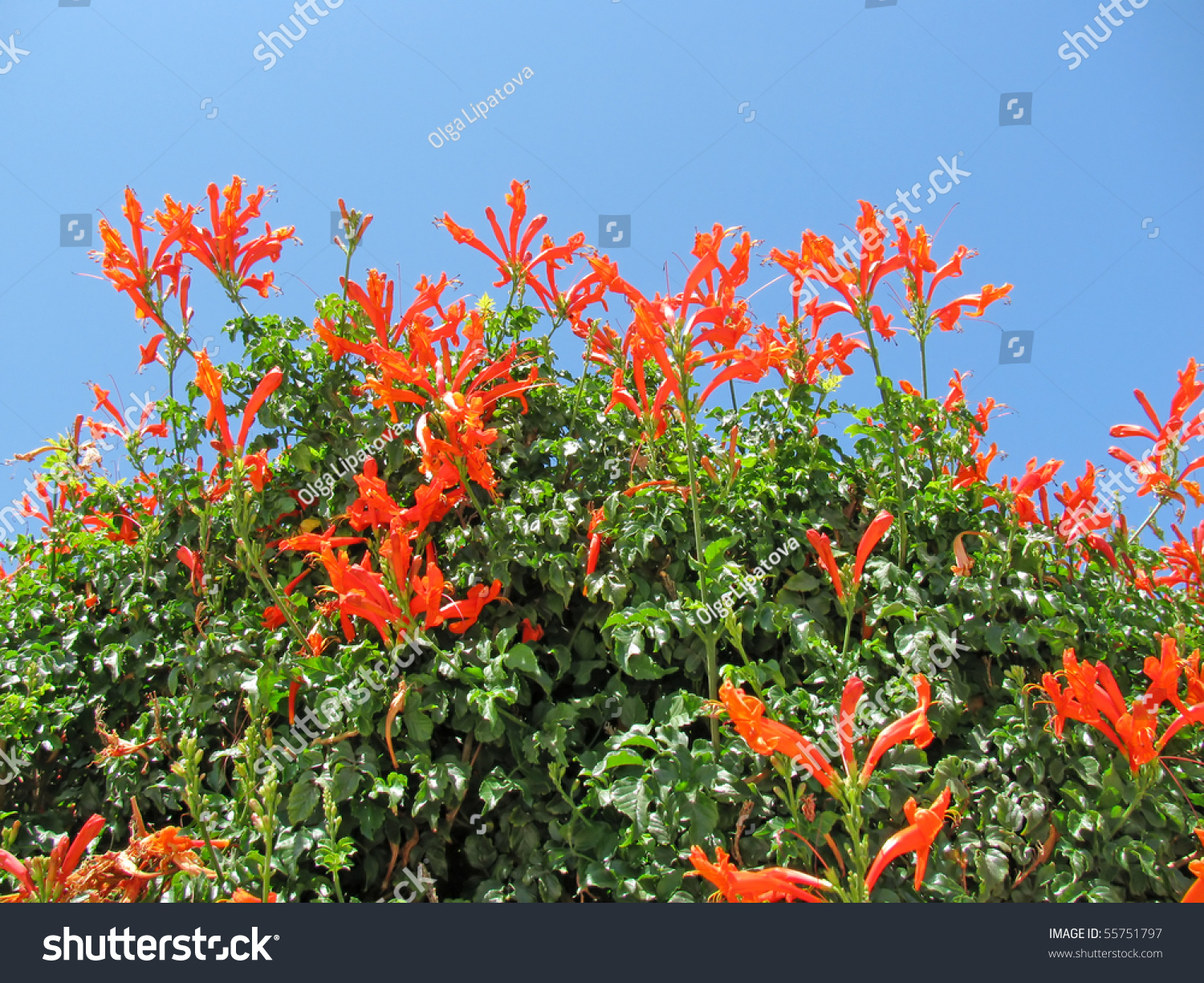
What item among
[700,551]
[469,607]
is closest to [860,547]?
[700,551]

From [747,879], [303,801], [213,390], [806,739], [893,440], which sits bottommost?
[747,879]

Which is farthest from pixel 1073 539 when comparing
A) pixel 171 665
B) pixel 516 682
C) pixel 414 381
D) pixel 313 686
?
pixel 171 665

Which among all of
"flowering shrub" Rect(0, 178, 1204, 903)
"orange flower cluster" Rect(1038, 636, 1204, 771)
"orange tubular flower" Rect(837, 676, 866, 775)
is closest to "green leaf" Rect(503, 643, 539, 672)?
"flowering shrub" Rect(0, 178, 1204, 903)

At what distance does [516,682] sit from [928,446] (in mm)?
2022

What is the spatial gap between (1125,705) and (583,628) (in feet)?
6.13

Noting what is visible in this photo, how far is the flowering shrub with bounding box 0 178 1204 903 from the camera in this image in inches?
97.9

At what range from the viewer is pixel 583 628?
3129mm

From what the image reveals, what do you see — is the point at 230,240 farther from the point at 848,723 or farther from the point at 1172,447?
the point at 1172,447

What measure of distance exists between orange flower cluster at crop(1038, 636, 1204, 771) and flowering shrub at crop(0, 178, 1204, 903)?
0.02 m

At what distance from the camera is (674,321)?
2.58 m

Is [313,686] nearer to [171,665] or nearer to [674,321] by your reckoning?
[171,665]

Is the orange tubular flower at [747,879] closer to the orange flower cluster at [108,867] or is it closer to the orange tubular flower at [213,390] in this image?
the orange flower cluster at [108,867]

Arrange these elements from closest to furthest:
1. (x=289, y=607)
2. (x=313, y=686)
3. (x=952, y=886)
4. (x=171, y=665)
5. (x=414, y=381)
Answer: (x=952, y=886)
(x=313, y=686)
(x=414, y=381)
(x=289, y=607)
(x=171, y=665)

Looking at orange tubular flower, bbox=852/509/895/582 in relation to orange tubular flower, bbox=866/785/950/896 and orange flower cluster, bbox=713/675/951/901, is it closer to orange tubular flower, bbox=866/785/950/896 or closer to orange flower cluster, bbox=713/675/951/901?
orange flower cluster, bbox=713/675/951/901
